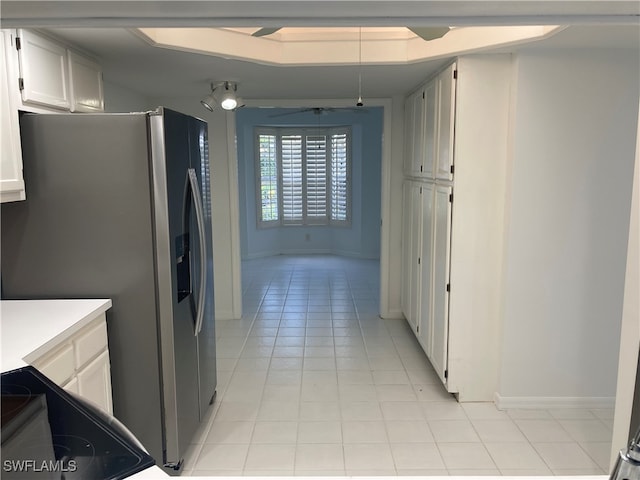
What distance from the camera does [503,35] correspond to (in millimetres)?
2602

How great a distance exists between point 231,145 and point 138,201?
268 centimetres

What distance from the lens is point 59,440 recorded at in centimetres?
85

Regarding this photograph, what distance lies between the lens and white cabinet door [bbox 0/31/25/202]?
2.00m

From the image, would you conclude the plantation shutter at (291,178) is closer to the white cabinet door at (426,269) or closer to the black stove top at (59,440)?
the white cabinet door at (426,269)

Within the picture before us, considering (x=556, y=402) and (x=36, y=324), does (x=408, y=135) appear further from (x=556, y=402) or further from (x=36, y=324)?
(x=36, y=324)

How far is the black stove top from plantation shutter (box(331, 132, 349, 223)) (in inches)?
292

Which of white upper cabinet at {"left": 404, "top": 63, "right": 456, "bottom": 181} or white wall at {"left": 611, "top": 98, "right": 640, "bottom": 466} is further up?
white upper cabinet at {"left": 404, "top": 63, "right": 456, "bottom": 181}

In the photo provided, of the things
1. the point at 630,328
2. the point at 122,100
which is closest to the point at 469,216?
the point at 630,328

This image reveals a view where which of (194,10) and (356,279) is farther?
(356,279)

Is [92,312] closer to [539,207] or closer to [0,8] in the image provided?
[0,8]

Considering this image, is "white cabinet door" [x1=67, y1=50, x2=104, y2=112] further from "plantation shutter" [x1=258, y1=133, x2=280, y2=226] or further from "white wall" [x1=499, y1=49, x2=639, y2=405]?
"plantation shutter" [x1=258, y1=133, x2=280, y2=226]

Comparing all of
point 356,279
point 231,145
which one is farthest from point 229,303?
point 356,279

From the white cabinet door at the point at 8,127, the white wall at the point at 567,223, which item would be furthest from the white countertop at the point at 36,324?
the white wall at the point at 567,223

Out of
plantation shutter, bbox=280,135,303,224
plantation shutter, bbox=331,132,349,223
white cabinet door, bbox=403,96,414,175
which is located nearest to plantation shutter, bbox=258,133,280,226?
plantation shutter, bbox=280,135,303,224
